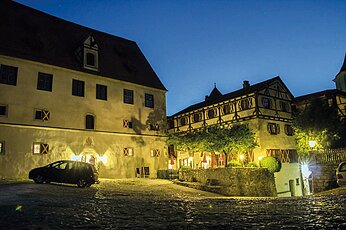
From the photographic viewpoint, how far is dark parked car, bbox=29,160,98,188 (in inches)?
654

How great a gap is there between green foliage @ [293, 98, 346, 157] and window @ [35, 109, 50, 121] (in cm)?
2573

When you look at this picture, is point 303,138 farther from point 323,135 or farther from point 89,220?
point 89,220

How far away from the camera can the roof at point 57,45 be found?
898 inches

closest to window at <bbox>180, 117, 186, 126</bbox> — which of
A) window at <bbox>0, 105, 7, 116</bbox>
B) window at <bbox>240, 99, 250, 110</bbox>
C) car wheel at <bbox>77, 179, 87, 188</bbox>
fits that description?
window at <bbox>240, 99, 250, 110</bbox>

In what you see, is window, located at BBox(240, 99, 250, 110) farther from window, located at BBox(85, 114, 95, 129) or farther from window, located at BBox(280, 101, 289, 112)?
window, located at BBox(85, 114, 95, 129)

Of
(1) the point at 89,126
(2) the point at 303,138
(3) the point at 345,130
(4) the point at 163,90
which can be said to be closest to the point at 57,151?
(1) the point at 89,126

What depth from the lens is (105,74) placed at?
87.5ft

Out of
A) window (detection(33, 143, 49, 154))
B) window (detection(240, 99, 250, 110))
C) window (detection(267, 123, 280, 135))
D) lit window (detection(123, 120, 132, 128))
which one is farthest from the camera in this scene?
window (detection(240, 99, 250, 110))

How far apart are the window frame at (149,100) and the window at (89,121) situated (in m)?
6.47

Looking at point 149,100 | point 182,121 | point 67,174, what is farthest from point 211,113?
point 67,174

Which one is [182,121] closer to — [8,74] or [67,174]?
[8,74]

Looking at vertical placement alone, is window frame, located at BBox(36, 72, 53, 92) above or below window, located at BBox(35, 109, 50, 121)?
above

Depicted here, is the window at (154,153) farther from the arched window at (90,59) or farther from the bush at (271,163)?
the bush at (271,163)

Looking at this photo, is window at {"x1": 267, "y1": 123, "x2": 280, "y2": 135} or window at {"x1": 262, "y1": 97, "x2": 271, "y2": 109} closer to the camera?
window at {"x1": 267, "y1": 123, "x2": 280, "y2": 135}
